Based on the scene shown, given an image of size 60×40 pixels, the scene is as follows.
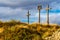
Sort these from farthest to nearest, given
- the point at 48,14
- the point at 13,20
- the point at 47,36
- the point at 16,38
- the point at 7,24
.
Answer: the point at 48,14, the point at 13,20, the point at 7,24, the point at 47,36, the point at 16,38

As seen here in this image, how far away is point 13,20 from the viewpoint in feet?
92.6

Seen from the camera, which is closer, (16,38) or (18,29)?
(16,38)

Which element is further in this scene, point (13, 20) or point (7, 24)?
point (13, 20)

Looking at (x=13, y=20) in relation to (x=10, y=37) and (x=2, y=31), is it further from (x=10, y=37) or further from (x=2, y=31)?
(x=10, y=37)

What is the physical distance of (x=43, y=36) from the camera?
2172 cm

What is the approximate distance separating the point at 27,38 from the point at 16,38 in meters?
1.11

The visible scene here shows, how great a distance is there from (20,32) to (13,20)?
7.20 m

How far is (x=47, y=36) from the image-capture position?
21.6m

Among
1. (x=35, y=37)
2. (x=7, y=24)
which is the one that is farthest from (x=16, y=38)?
(x=7, y=24)

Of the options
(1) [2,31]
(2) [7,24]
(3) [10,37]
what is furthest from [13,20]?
(3) [10,37]

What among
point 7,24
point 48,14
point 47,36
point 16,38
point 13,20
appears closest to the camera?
point 16,38

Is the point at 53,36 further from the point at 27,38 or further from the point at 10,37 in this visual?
the point at 10,37

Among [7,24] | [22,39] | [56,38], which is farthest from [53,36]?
[7,24]

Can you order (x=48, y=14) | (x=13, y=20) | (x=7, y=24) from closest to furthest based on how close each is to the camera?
(x=7, y=24) → (x=13, y=20) → (x=48, y=14)
